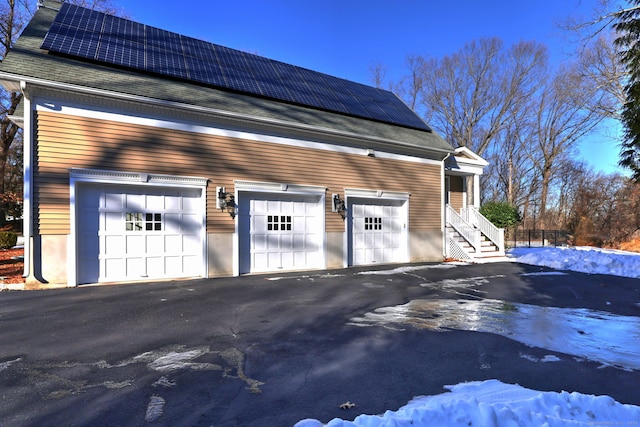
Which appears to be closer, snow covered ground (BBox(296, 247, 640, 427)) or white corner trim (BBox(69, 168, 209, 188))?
snow covered ground (BBox(296, 247, 640, 427))

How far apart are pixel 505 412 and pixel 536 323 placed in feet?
10.8

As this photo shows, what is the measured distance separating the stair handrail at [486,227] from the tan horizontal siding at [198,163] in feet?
8.02

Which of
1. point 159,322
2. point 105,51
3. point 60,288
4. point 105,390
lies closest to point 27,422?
point 105,390

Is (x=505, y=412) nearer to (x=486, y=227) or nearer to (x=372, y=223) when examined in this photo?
(x=372, y=223)

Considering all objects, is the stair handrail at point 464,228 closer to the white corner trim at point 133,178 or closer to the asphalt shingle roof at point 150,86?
the asphalt shingle roof at point 150,86

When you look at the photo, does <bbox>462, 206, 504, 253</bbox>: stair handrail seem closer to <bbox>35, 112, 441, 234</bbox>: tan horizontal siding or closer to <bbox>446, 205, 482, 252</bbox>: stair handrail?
<bbox>446, 205, 482, 252</bbox>: stair handrail

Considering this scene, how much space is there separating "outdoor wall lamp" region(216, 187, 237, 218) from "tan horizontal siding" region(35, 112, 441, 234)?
5.2 inches

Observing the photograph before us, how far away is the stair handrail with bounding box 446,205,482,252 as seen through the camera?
12697 millimetres

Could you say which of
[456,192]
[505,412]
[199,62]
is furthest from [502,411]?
[456,192]

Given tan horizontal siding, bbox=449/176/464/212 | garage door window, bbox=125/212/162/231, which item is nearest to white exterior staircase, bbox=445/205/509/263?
tan horizontal siding, bbox=449/176/464/212

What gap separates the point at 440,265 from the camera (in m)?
11.6

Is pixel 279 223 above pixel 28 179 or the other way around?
the other way around

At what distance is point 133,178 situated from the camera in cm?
772

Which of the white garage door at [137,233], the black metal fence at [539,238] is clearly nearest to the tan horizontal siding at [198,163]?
the white garage door at [137,233]
